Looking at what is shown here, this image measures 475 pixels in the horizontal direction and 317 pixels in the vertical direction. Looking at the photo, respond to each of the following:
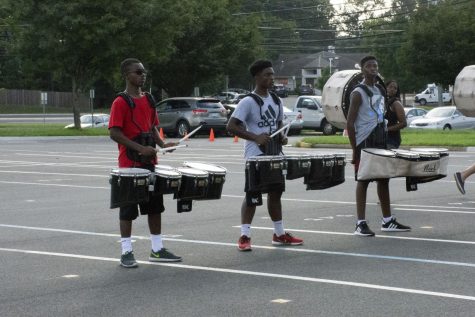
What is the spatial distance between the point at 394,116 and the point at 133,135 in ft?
18.5

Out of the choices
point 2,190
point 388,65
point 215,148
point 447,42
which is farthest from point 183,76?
point 2,190

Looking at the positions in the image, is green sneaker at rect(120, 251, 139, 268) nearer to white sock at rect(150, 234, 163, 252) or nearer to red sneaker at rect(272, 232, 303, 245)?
white sock at rect(150, 234, 163, 252)

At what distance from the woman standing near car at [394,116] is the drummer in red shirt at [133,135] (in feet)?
16.0

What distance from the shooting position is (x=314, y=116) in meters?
41.6

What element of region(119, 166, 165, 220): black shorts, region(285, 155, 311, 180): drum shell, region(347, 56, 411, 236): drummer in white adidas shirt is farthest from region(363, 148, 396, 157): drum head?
region(119, 166, 165, 220): black shorts

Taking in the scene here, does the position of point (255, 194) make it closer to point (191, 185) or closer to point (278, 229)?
point (278, 229)

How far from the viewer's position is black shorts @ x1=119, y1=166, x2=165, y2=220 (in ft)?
30.2

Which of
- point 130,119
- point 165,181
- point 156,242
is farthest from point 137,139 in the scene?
point 156,242

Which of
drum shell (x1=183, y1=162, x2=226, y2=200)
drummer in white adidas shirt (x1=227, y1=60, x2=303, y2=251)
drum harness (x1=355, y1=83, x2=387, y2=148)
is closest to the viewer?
drum shell (x1=183, y1=162, x2=226, y2=200)

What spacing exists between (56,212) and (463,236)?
588cm

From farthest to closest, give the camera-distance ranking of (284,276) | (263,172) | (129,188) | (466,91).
Result: (466,91) < (263,172) < (129,188) < (284,276)

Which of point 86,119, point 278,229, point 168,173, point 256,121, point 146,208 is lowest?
point 86,119

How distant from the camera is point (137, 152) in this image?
912 centimetres

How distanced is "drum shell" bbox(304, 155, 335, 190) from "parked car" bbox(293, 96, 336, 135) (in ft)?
100
